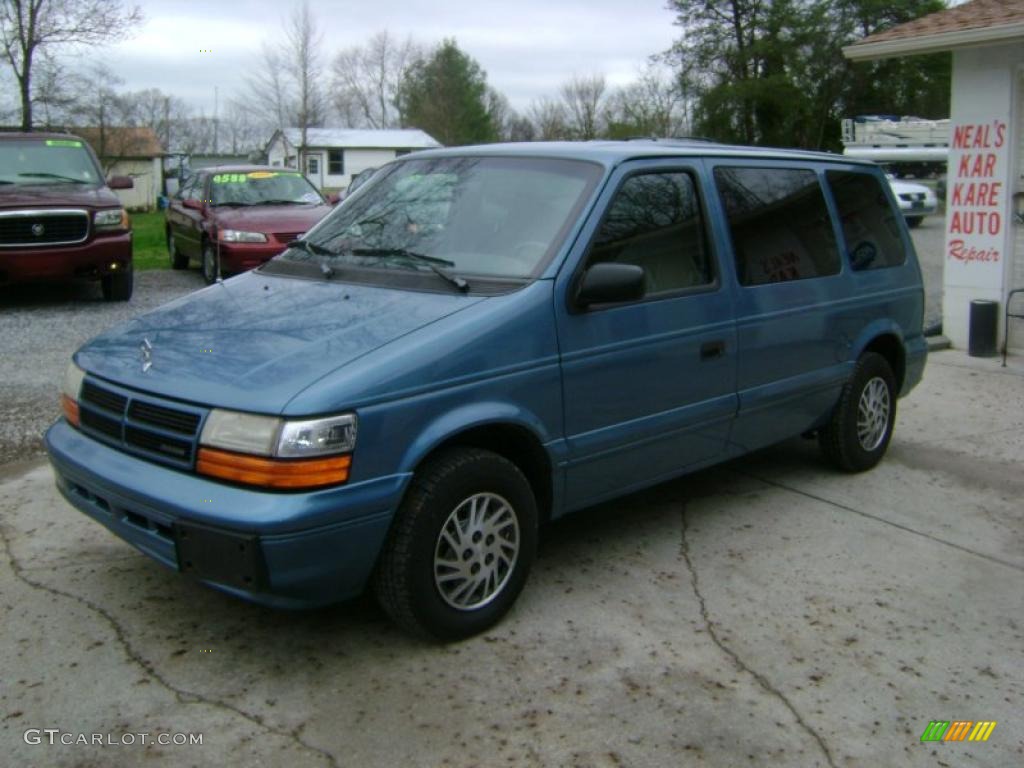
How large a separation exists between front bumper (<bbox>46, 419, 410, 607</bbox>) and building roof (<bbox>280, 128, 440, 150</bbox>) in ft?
185

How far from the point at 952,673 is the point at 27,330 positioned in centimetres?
877

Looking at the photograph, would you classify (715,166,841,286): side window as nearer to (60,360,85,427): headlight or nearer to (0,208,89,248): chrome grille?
(60,360,85,427): headlight

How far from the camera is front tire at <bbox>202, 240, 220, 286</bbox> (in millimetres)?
12938

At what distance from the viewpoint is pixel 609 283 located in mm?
3912

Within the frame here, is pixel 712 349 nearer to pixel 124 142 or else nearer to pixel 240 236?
pixel 240 236

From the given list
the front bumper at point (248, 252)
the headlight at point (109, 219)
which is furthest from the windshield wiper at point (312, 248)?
the front bumper at point (248, 252)

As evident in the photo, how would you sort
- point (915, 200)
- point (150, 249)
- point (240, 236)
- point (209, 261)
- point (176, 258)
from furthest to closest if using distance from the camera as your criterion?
1. point (915, 200)
2. point (150, 249)
3. point (176, 258)
4. point (209, 261)
5. point (240, 236)

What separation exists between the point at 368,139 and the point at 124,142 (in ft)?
47.0

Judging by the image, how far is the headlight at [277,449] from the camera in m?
3.16

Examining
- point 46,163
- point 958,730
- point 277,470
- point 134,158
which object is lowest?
point 958,730

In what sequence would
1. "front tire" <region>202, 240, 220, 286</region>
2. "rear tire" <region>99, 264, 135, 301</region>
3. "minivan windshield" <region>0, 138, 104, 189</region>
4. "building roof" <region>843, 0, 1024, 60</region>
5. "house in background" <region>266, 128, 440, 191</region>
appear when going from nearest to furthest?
"building roof" <region>843, 0, 1024, 60</region>, "minivan windshield" <region>0, 138, 104, 189</region>, "rear tire" <region>99, 264, 135, 301</region>, "front tire" <region>202, 240, 220, 286</region>, "house in background" <region>266, 128, 440, 191</region>

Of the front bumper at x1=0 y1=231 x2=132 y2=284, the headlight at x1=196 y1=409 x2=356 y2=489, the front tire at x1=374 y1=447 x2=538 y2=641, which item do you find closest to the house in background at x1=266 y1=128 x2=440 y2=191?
the front bumper at x1=0 y1=231 x2=132 y2=284

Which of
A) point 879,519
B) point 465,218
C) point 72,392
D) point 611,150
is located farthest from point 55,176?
point 879,519

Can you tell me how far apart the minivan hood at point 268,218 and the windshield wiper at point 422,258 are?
831 centimetres
